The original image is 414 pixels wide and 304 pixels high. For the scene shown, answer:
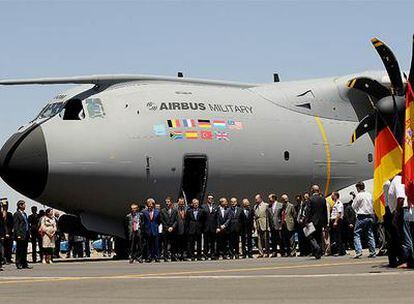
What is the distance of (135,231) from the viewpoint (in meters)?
23.4

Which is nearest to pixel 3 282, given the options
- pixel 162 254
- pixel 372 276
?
pixel 372 276

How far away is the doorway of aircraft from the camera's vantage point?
24156 mm

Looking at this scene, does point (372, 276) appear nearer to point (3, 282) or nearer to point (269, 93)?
point (3, 282)

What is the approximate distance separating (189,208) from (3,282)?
8.94 meters

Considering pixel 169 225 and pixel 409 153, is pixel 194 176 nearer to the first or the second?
pixel 169 225

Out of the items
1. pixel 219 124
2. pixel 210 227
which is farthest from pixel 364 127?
pixel 210 227

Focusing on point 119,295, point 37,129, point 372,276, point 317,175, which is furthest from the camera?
point 317,175

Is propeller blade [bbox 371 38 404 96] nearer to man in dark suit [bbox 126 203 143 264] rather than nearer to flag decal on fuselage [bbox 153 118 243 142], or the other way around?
flag decal on fuselage [bbox 153 118 243 142]

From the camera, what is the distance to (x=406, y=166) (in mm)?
15508

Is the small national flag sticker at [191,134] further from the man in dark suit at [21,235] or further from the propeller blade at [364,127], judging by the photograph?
the man in dark suit at [21,235]

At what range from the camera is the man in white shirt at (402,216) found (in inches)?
621

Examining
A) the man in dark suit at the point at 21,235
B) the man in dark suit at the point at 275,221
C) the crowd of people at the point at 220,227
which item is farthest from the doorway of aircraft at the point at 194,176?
the man in dark suit at the point at 21,235

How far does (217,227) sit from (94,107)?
435 centimetres

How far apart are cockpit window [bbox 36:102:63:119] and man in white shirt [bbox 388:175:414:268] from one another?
10.1 meters
